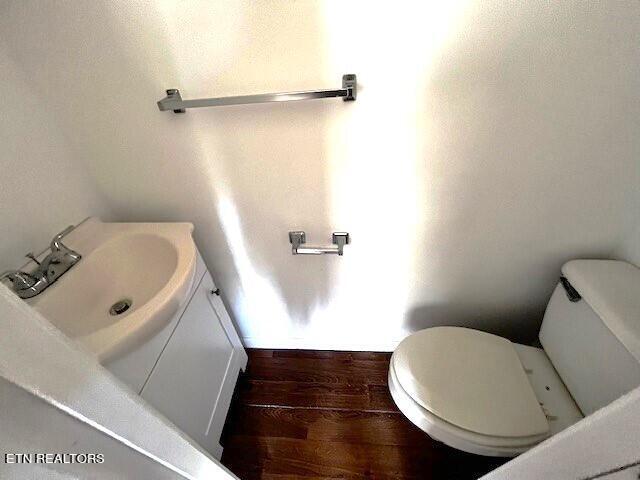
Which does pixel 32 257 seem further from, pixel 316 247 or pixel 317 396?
pixel 317 396

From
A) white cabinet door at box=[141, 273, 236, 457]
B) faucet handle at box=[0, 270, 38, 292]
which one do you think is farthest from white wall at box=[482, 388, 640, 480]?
faucet handle at box=[0, 270, 38, 292]

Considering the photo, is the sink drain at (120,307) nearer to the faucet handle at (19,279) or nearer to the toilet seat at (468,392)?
the faucet handle at (19,279)

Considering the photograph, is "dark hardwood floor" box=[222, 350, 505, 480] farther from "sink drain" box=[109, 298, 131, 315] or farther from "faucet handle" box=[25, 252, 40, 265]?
"faucet handle" box=[25, 252, 40, 265]

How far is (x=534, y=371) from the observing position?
3.14 ft

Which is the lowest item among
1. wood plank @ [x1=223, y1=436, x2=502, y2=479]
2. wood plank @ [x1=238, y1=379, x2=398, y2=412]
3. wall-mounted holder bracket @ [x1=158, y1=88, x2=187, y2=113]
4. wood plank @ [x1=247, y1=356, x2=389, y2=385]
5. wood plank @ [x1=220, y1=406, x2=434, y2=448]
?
wood plank @ [x1=223, y1=436, x2=502, y2=479]

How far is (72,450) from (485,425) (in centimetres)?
91

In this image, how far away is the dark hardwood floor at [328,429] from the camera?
41.4 inches

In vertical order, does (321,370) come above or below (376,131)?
below

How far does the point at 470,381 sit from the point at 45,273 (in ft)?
4.06

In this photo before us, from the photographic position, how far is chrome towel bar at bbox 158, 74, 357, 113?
0.71 meters

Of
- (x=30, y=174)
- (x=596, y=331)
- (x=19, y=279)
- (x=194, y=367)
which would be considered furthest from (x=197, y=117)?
(x=596, y=331)

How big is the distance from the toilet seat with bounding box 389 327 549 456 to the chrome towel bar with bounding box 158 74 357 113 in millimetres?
800

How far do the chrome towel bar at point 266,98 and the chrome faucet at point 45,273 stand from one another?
0.48 m

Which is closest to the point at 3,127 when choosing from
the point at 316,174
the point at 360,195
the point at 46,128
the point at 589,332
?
the point at 46,128
